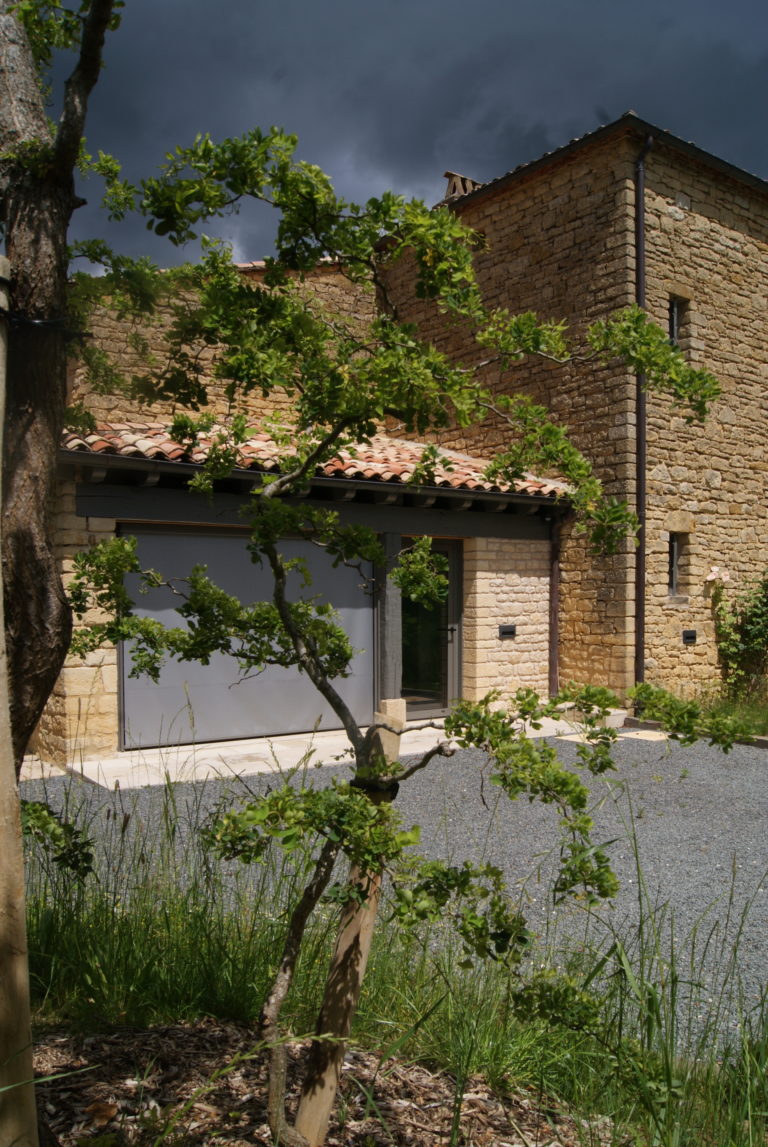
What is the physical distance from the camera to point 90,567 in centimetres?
241

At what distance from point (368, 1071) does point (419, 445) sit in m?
10.0

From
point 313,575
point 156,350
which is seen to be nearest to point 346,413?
point 156,350

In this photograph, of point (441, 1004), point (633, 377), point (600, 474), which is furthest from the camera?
point (600, 474)

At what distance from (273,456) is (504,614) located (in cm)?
388

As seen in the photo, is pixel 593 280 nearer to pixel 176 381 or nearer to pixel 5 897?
pixel 176 381

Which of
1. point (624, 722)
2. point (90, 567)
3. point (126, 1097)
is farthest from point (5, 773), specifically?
point (624, 722)

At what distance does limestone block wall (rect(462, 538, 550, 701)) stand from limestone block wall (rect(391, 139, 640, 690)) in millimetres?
320

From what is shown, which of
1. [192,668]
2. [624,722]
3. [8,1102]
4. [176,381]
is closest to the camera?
[8,1102]

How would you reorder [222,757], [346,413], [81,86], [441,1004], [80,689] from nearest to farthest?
[346,413], [81,86], [441,1004], [222,757], [80,689]

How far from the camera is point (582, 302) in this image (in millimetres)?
10555

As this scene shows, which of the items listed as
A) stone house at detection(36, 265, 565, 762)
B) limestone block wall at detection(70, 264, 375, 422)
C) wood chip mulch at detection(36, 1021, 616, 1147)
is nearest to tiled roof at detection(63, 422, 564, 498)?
stone house at detection(36, 265, 565, 762)

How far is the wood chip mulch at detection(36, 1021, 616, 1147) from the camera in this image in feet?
6.60

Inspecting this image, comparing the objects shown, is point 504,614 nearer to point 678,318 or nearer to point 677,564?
point 677,564

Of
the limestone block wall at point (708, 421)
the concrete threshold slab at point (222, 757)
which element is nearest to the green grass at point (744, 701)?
the limestone block wall at point (708, 421)
